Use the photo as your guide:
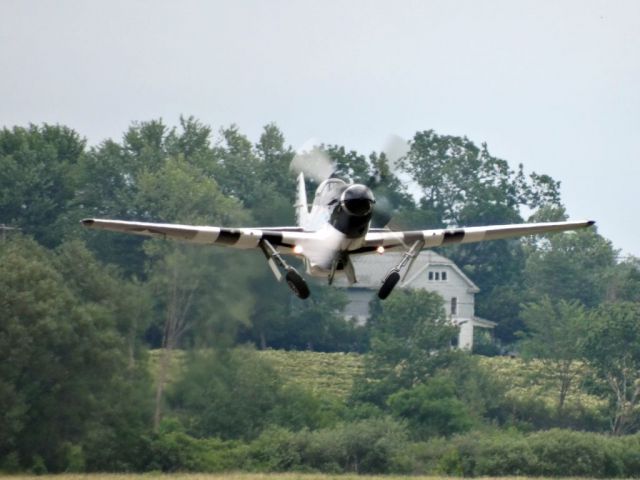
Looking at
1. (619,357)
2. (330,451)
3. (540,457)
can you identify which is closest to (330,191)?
(330,451)

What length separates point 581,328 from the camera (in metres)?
90.4

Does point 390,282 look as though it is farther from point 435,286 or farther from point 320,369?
point 435,286

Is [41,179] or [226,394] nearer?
[226,394]

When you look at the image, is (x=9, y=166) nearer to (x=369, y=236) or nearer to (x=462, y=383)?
(x=462, y=383)

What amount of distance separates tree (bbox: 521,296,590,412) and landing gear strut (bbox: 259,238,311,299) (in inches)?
1571

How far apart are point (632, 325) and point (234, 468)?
3091 cm

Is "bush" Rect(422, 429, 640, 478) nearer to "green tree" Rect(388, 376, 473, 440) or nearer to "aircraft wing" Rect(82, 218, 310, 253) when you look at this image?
"green tree" Rect(388, 376, 473, 440)

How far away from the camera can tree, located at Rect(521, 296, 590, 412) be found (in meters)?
87.8

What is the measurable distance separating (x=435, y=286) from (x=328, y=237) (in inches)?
2685

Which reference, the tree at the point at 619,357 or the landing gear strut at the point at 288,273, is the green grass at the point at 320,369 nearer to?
the tree at the point at 619,357

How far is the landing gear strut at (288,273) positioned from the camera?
140 ft

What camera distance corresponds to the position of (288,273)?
4272 centimetres

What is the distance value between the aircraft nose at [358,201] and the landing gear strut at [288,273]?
1914mm

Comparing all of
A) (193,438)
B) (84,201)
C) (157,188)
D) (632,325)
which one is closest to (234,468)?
(193,438)
